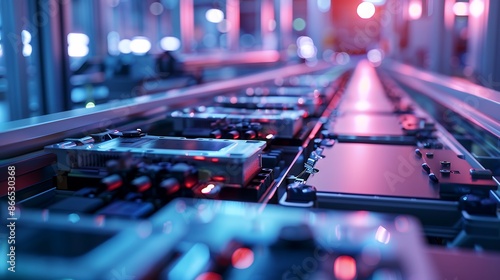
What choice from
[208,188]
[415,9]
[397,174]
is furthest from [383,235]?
[415,9]

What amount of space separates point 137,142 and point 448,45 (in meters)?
5.51

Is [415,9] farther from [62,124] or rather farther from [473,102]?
[62,124]

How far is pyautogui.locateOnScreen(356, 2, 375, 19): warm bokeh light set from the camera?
1240 centimetres

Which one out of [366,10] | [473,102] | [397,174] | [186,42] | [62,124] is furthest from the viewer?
[366,10]

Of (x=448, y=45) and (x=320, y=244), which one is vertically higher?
(x=448, y=45)

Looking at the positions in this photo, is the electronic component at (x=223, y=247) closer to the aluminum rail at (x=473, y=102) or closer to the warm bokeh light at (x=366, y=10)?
the aluminum rail at (x=473, y=102)

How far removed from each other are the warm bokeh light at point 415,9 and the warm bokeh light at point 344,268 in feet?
26.0

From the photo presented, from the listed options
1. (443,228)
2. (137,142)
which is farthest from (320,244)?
(137,142)

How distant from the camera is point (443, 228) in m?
0.83

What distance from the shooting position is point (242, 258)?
48 centimetres

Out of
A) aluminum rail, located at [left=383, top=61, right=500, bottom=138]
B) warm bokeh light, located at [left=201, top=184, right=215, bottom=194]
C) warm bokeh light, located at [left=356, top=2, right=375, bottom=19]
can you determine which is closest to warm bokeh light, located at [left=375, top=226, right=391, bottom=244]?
warm bokeh light, located at [left=201, top=184, right=215, bottom=194]

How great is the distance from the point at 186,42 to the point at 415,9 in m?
3.93

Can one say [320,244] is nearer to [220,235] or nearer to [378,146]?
[220,235]

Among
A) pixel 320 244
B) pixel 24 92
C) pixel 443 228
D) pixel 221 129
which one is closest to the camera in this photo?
pixel 320 244
